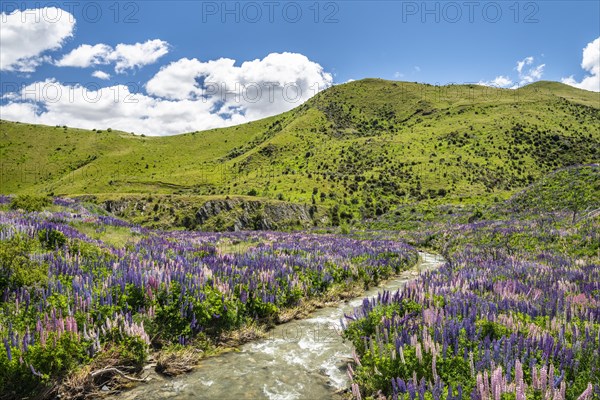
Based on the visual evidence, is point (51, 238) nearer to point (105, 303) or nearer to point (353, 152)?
point (105, 303)

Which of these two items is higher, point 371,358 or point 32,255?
point 32,255

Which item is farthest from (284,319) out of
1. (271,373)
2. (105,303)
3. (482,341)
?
(482,341)

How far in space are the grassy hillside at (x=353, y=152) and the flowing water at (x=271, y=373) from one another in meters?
51.6

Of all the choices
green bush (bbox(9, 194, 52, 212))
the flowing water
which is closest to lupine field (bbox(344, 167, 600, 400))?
the flowing water

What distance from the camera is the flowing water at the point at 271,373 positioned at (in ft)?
12.6

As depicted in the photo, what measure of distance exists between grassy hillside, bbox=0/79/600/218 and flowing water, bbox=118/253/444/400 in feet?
169

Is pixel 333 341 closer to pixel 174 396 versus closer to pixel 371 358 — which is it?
pixel 371 358

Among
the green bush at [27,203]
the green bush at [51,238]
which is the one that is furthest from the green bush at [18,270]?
the green bush at [27,203]

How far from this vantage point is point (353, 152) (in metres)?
102

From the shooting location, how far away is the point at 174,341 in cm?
491

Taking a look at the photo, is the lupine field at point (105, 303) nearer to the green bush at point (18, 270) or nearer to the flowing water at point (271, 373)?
the green bush at point (18, 270)

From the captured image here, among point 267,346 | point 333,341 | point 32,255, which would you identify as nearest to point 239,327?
point 267,346

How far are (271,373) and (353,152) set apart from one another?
100 metres

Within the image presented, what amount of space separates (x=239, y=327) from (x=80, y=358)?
239 centimetres
